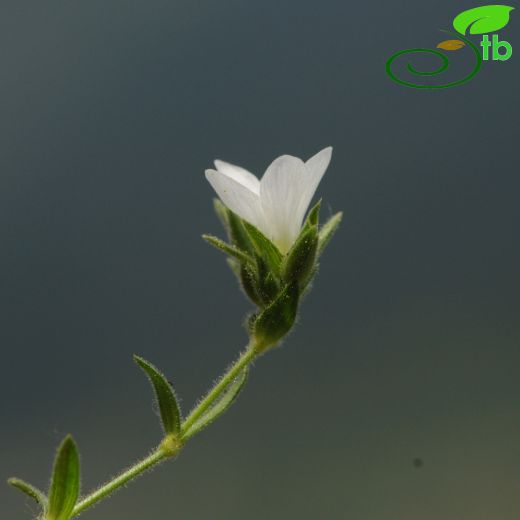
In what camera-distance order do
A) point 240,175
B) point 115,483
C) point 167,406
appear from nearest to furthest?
point 115,483 → point 167,406 → point 240,175

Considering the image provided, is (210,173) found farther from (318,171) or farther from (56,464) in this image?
(56,464)

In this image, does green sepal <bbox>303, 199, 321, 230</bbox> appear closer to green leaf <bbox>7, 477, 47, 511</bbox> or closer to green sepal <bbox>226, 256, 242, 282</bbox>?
green sepal <bbox>226, 256, 242, 282</bbox>

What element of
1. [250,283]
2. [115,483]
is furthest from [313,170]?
[115,483]

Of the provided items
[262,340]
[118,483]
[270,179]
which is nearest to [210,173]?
[270,179]

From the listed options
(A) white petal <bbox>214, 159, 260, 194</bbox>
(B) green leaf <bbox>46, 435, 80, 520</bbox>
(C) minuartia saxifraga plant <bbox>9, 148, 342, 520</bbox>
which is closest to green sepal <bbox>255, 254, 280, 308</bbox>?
(C) minuartia saxifraga plant <bbox>9, 148, 342, 520</bbox>

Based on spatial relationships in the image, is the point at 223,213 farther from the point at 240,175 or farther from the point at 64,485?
the point at 64,485

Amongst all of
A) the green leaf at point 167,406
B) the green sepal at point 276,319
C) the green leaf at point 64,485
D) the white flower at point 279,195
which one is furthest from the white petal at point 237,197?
the green leaf at point 64,485
